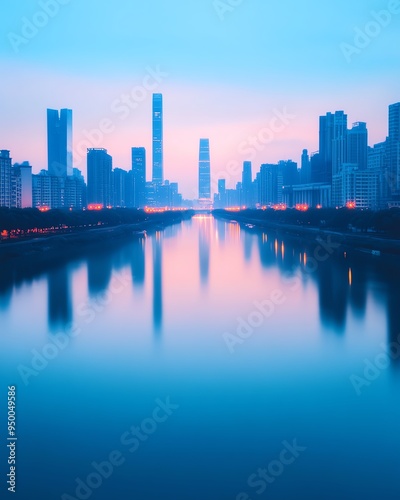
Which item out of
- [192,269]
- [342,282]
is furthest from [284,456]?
[192,269]

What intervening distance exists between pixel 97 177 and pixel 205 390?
58.7 meters

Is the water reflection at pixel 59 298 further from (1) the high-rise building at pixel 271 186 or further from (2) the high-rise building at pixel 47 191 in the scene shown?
(1) the high-rise building at pixel 271 186

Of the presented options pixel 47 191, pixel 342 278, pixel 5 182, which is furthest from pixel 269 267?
pixel 47 191

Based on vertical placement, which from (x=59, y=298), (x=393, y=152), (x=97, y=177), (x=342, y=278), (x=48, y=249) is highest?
(x=393, y=152)

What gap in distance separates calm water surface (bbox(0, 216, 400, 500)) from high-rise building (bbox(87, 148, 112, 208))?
51.9 m

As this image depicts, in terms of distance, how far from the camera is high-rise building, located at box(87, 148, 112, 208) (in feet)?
203

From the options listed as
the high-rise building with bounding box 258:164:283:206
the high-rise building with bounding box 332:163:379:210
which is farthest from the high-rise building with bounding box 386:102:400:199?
the high-rise building with bounding box 258:164:283:206

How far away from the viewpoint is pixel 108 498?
3383 mm

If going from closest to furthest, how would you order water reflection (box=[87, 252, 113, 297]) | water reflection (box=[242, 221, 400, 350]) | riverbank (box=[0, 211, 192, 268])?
1. water reflection (box=[242, 221, 400, 350])
2. water reflection (box=[87, 252, 113, 297])
3. riverbank (box=[0, 211, 192, 268])

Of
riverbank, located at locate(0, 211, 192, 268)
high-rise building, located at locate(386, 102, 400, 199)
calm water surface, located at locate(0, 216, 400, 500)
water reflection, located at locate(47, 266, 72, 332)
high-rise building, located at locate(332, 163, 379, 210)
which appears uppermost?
high-rise building, located at locate(386, 102, 400, 199)

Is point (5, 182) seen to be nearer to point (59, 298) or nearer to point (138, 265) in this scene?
point (138, 265)

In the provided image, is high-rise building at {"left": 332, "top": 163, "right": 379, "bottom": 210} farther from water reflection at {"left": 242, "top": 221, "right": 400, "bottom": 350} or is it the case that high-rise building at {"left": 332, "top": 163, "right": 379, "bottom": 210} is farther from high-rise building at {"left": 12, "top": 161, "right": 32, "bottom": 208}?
water reflection at {"left": 242, "top": 221, "right": 400, "bottom": 350}

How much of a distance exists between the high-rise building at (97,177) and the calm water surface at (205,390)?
51.9 meters

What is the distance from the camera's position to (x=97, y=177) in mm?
62031
